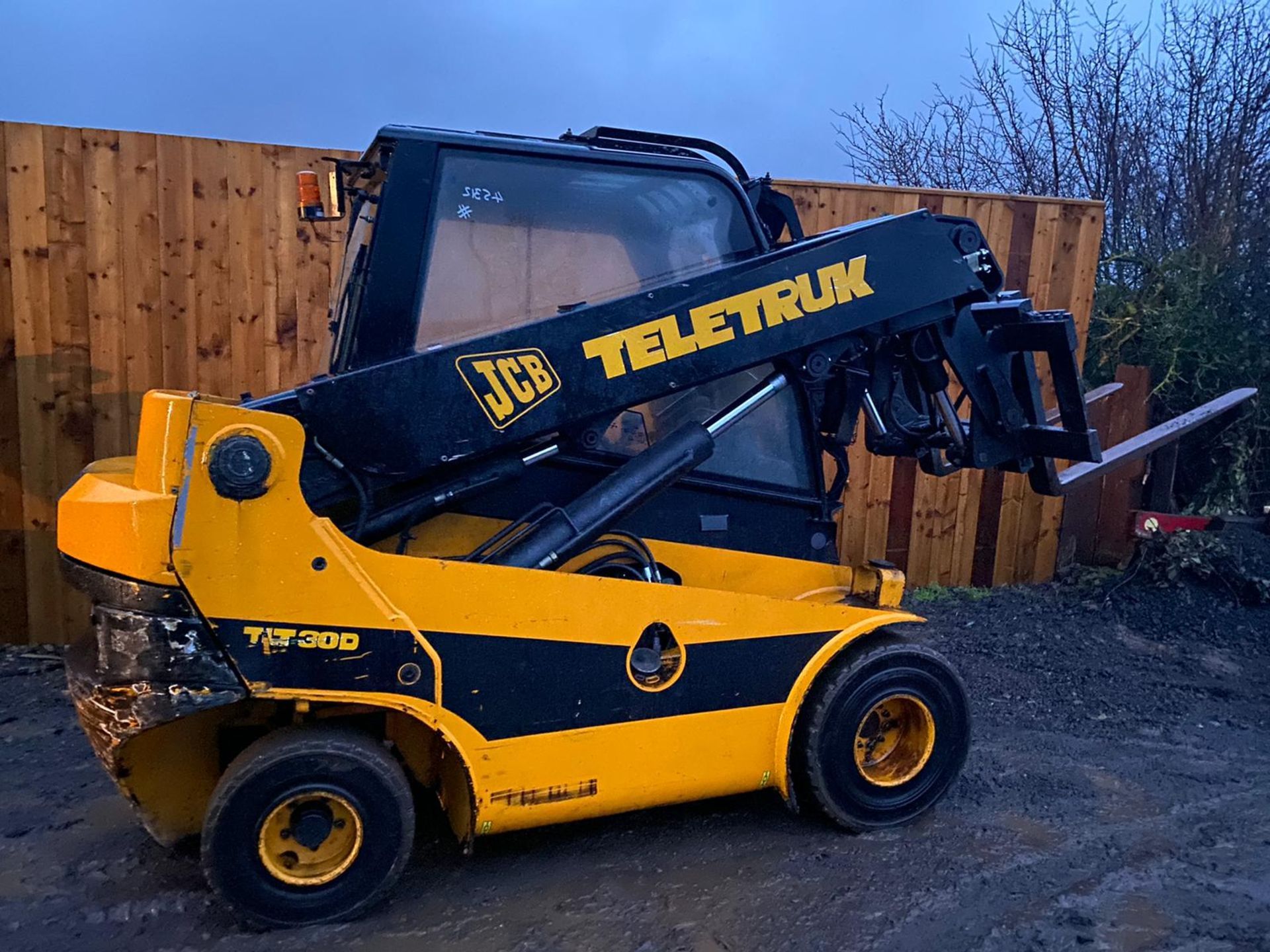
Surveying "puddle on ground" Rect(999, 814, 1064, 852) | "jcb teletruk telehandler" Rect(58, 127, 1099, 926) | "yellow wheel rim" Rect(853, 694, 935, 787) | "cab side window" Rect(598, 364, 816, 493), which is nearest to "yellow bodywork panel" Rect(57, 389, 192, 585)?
→ "jcb teletruk telehandler" Rect(58, 127, 1099, 926)

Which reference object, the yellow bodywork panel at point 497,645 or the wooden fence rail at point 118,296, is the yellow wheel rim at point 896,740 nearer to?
the yellow bodywork panel at point 497,645

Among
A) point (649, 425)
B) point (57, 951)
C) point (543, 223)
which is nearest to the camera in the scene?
point (57, 951)

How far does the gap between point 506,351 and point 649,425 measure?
2.37ft

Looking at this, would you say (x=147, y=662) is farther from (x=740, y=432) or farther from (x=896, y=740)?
(x=896, y=740)

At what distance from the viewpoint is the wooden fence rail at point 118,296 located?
525 cm

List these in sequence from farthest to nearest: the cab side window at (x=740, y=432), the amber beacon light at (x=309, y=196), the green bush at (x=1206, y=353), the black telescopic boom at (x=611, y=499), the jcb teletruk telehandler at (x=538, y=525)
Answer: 1. the green bush at (x=1206, y=353)
2. the cab side window at (x=740, y=432)
3. the amber beacon light at (x=309, y=196)
4. the black telescopic boom at (x=611, y=499)
5. the jcb teletruk telehandler at (x=538, y=525)

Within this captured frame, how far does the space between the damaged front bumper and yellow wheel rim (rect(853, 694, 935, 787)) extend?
2335mm

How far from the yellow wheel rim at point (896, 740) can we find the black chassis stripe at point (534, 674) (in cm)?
49

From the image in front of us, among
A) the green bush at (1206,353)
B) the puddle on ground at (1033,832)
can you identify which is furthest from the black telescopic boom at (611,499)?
the green bush at (1206,353)

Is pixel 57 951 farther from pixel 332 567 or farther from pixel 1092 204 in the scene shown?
pixel 1092 204

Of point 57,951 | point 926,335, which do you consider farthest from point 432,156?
point 57,951

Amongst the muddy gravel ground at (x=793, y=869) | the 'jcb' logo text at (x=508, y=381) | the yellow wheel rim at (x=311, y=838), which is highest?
the 'jcb' logo text at (x=508, y=381)

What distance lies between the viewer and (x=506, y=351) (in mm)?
3152

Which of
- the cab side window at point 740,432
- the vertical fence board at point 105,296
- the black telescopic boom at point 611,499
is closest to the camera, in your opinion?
the black telescopic boom at point 611,499
